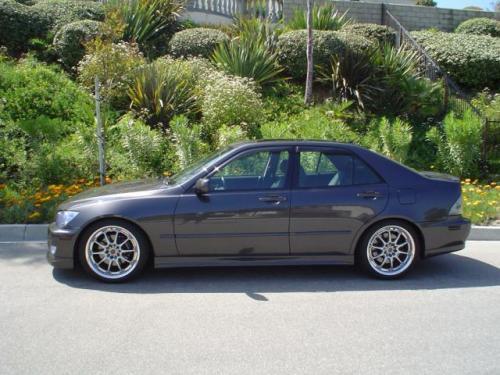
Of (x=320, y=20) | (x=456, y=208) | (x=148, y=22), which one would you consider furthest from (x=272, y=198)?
(x=320, y=20)

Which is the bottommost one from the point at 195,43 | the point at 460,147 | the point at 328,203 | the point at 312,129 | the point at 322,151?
the point at 328,203

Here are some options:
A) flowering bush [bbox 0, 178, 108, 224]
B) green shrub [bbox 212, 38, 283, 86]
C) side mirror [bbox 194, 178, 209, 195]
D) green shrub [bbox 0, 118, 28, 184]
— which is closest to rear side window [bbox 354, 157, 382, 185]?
side mirror [bbox 194, 178, 209, 195]

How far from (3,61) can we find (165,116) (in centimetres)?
508

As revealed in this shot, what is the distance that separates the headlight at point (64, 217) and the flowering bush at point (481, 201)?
217 inches

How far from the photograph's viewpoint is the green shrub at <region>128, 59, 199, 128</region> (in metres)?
12.2

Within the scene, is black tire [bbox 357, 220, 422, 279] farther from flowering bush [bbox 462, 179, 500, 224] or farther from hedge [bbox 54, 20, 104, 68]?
hedge [bbox 54, 20, 104, 68]

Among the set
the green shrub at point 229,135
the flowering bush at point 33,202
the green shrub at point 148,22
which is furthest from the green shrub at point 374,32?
the flowering bush at point 33,202

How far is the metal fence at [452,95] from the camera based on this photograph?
38.4 feet

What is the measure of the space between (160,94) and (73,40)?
375 centimetres

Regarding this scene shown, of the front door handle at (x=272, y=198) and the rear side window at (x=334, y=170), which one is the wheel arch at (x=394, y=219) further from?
the front door handle at (x=272, y=198)

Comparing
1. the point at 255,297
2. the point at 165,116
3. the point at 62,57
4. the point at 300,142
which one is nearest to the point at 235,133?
the point at 165,116

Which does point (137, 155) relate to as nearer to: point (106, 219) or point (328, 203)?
point (106, 219)

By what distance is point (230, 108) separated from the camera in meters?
11.7

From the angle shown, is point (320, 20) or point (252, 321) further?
point (320, 20)
